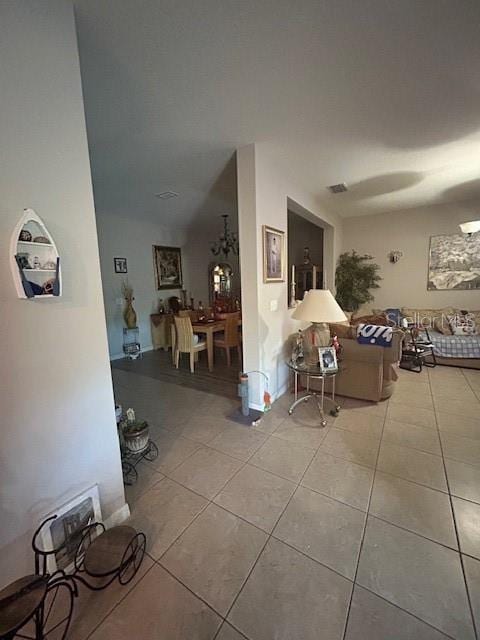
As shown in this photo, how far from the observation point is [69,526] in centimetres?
122

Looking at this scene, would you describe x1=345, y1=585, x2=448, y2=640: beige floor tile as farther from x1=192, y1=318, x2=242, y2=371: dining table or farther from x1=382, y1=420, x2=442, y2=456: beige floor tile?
x1=192, y1=318, x2=242, y2=371: dining table

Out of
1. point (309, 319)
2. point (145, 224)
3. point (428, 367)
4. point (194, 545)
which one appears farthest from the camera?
point (145, 224)

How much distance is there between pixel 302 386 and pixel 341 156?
8.73 ft

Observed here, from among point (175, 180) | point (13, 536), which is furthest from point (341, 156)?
point (13, 536)

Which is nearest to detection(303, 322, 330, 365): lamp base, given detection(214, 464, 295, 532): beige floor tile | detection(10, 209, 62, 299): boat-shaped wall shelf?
detection(214, 464, 295, 532): beige floor tile

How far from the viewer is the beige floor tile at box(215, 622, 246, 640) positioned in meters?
0.98

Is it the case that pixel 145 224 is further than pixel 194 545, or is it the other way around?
pixel 145 224

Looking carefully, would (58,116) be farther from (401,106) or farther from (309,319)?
(401,106)

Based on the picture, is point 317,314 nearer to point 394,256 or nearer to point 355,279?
point 355,279

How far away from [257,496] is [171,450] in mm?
846

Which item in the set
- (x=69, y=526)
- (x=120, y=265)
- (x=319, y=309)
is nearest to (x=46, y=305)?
(x=69, y=526)

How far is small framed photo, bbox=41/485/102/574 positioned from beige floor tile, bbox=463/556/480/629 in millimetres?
1750

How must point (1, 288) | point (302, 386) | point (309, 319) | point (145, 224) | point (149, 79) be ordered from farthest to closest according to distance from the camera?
point (145, 224)
point (302, 386)
point (309, 319)
point (149, 79)
point (1, 288)

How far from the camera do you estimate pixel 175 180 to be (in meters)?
3.38
